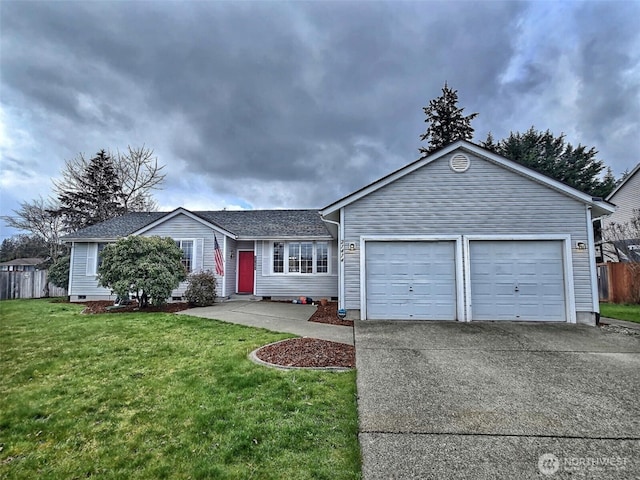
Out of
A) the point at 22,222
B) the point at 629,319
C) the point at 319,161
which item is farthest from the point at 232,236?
the point at 22,222

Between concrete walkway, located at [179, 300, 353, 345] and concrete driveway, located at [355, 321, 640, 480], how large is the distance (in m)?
1.10

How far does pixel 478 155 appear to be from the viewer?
9391 mm

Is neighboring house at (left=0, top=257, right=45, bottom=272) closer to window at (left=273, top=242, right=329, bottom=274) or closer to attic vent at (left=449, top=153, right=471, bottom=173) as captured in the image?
window at (left=273, top=242, right=329, bottom=274)

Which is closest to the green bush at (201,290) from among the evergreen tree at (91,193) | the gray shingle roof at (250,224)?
the gray shingle roof at (250,224)

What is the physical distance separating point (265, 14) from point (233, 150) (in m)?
8.63

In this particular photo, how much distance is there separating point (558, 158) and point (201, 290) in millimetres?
34783

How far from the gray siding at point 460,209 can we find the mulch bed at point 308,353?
10.2 ft

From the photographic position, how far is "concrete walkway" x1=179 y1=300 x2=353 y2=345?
743 centimetres

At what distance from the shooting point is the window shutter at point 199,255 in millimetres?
14508

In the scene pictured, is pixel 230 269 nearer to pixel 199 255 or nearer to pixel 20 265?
pixel 199 255

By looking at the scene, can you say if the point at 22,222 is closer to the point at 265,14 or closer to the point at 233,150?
the point at 233,150

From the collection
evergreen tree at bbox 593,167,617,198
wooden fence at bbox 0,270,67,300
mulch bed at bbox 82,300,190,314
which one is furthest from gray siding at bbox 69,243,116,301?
evergreen tree at bbox 593,167,617,198

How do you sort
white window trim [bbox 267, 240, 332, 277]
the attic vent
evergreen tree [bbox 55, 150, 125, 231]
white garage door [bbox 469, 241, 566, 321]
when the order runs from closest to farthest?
1. white garage door [bbox 469, 241, 566, 321]
2. the attic vent
3. white window trim [bbox 267, 240, 332, 277]
4. evergreen tree [bbox 55, 150, 125, 231]

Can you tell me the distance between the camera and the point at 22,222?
23.7 meters
